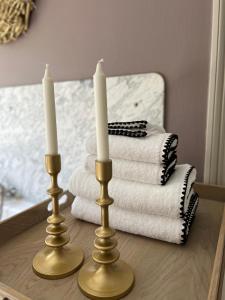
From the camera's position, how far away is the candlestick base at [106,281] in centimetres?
41

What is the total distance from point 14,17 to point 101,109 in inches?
32.5

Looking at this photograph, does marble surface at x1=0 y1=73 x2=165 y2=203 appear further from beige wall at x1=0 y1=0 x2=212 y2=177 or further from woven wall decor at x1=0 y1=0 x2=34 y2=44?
woven wall decor at x1=0 y1=0 x2=34 y2=44

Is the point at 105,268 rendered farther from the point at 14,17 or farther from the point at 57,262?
the point at 14,17

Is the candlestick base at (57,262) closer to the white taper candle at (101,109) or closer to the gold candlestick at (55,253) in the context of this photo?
the gold candlestick at (55,253)

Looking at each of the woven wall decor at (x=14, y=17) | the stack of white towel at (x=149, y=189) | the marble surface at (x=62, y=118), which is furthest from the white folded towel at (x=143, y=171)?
the woven wall decor at (x=14, y=17)

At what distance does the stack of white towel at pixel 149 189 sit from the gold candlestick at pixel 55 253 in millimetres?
124

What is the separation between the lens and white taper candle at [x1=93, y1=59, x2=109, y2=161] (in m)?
0.38

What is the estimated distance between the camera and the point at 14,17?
3.25 ft

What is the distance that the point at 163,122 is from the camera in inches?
30.9

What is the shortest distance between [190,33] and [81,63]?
0.37m

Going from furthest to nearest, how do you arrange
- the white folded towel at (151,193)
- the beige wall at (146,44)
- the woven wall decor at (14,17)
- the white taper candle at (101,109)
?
the woven wall decor at (14,17) < the beige wall at (146,44) < the white folded towel at (151,193) < the white taper candle at (101,109)

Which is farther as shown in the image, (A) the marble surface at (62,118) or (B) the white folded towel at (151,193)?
(A) the marble surface at (62,118)

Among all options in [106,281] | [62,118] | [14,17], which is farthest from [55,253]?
[14,17]

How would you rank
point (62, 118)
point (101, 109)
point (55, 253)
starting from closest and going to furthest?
point (101, 109) → point (55, 253) → point (62, 118)
